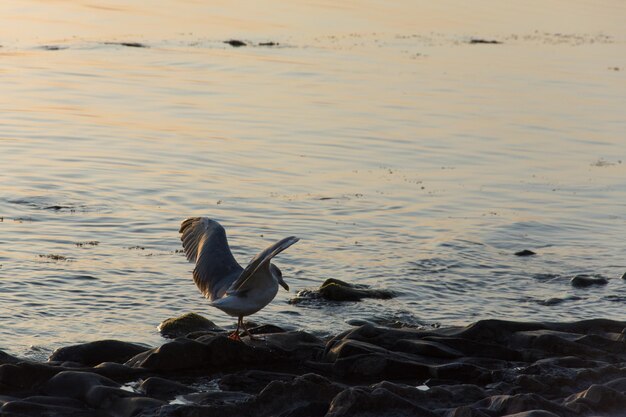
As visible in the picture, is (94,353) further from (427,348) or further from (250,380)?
(427,348)

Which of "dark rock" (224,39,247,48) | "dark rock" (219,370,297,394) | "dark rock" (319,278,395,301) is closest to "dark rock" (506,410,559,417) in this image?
"dark rock" (219,370,297,394)

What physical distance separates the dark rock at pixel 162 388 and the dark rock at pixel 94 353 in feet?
2.88

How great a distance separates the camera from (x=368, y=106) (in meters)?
21.5

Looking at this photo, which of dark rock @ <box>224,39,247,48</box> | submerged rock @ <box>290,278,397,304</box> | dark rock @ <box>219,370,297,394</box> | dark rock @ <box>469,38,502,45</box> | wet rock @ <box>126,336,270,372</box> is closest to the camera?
dark rock @ <box>219,370,297,394</box>

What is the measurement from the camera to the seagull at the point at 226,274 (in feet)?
29.7

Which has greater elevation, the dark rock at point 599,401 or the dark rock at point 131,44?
the dark rock at point 131,44

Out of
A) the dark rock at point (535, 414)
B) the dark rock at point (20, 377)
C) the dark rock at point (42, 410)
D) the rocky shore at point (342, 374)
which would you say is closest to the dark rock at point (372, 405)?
the rocky shore at point (342, 374)

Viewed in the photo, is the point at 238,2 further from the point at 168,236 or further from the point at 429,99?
the point at 168,236

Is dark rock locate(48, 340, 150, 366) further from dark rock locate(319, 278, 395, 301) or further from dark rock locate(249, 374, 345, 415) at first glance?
dark rock locate(319, 278, 395, 301)

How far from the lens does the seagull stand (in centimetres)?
905

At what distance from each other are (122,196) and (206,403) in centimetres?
759

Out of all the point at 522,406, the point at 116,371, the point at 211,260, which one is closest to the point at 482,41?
the point at 211,260

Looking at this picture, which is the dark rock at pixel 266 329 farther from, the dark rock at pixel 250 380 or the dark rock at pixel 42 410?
the dark rock at pixel 42 410

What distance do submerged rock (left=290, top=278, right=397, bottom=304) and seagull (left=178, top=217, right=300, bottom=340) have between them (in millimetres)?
1597
